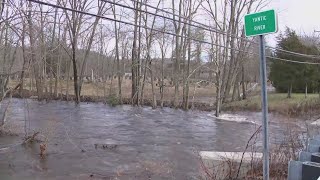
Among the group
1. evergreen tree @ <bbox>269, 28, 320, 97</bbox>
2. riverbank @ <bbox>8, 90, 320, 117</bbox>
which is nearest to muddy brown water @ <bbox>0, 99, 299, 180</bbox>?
riverbank @ <bbox>8, 90, 320, 117</bbox>

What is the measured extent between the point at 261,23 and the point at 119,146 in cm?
1188

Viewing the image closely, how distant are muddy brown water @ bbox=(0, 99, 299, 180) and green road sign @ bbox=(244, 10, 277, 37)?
Answer: 6.95 m

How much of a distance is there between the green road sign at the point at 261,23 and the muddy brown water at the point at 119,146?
6953mm

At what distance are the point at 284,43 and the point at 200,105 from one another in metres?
9.62

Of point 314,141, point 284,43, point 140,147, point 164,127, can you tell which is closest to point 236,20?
point 284,43

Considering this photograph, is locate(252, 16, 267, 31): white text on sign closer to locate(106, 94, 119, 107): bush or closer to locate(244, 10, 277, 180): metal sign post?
locate(244, 10, 277, 180): metal sign post

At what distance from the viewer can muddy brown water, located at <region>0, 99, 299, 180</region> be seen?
1238 centimetres

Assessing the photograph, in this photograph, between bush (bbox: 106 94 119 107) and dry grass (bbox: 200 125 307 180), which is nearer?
dry grass (bbox: 200 125 307 180)

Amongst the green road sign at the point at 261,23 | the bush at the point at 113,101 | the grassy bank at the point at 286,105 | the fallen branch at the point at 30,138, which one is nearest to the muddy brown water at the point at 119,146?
the fallen branch at the point at 30,138

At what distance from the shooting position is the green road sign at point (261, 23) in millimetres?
5332

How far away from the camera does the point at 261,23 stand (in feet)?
18.0

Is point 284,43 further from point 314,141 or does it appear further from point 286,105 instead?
point 314,141

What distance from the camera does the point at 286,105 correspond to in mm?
33062

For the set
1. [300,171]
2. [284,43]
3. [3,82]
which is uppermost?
[284,43]
